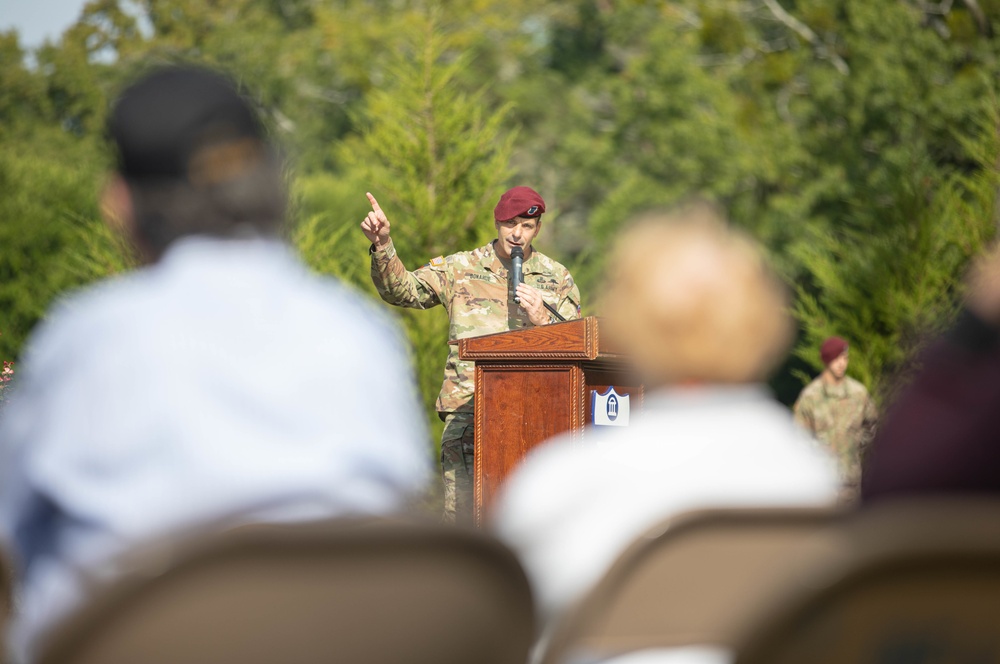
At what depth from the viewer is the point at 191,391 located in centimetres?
143

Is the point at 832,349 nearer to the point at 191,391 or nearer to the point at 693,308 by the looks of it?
the point at 693,308

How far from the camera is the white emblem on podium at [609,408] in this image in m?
5.03

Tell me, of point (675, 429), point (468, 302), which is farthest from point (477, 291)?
point (675, 429)

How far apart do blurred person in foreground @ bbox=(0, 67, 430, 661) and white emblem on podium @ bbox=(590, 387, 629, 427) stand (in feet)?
11.3

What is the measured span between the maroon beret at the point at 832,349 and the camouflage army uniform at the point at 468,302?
4841mm

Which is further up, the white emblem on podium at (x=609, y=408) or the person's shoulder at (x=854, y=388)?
the white emblem on podium at (x=609, y=408)

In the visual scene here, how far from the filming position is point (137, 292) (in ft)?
4.91

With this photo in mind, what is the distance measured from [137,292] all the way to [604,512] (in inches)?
25.8

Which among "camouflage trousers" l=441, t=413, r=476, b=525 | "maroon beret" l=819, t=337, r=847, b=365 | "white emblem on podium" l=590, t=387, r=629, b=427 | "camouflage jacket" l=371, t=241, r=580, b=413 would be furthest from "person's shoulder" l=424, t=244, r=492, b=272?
"maroon beret" l=819, t=337, r=847, b=365

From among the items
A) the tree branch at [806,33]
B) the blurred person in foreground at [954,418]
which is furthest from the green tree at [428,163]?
the tree branch at [806,33]

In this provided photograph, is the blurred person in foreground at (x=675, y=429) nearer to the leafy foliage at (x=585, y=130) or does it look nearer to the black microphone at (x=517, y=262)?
the leafy foliage at (x=585, y=130)

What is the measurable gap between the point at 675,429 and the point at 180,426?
26.1 inches

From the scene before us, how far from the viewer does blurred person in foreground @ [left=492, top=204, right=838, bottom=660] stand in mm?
1654

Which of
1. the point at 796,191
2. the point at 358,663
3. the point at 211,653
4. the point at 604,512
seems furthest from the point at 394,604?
the point at 796,191
